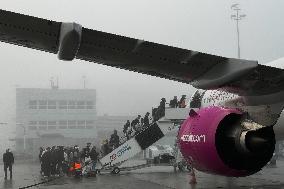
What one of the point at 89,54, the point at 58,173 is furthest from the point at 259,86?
the point at 58,173

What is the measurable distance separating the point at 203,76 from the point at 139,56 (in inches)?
47.1

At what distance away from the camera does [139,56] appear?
706 centimetres

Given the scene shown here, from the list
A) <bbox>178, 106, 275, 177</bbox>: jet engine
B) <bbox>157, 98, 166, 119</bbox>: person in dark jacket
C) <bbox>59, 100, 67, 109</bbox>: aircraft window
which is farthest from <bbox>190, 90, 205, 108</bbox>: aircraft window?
<bbox>59, 100, 67, 109</bbox>: aircraft window

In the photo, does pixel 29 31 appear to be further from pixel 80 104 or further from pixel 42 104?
pixel 80 104

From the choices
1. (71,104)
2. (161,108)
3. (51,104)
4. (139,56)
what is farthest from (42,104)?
(139,56)

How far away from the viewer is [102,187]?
17.0m

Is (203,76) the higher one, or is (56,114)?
(56,114)

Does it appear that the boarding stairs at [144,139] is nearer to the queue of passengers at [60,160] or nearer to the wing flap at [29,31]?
the queue of passengers at [60,160]

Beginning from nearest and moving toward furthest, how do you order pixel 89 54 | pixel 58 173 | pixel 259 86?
pixel 89 54, pixel 259 86, pixel 58 173

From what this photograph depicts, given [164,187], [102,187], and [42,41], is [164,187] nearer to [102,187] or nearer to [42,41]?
[102,187]

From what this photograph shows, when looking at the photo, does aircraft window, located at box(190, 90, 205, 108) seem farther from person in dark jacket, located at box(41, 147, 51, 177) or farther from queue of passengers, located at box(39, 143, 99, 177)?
person in dark jacket, located at box(41, 147, 51, 177)

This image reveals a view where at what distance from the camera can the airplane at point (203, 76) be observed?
5.91 m

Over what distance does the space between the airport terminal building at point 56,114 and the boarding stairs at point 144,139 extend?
Result: 77226 mm

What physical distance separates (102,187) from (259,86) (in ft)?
35.5
